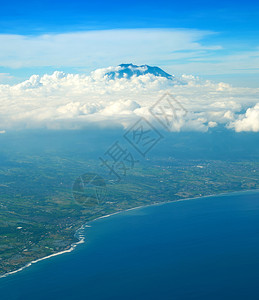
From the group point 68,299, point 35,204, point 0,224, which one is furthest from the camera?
point 35,204

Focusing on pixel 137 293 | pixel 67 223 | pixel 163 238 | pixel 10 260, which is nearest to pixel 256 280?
pixel 137 293

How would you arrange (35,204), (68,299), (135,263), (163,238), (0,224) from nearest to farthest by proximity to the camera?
1. (68,299)
2. (135,263)
3. (163,238)
4. (0,224)
5. (35,204)

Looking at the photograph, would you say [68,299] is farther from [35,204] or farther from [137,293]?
[35,204]

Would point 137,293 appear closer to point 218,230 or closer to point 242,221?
point 218,230

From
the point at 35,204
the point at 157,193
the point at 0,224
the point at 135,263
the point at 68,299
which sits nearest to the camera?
the point at 68,299

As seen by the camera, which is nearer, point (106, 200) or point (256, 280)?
point (256, 280)

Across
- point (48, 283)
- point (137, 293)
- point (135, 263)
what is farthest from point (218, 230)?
point (48, 283)
